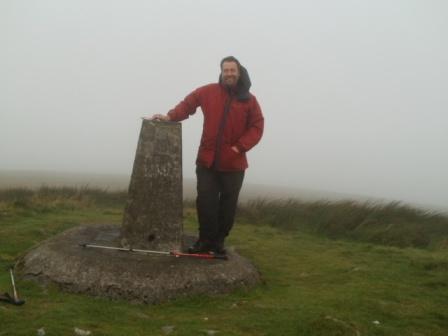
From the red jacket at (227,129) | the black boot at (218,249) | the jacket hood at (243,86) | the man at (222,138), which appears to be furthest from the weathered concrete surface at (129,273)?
the jacket hood at (243,86)

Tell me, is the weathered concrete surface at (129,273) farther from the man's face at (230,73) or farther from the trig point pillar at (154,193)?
the man's face at (230,73)

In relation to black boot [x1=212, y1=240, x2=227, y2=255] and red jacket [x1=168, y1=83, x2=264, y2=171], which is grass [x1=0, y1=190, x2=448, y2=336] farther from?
red jacket [x1=168, y1=83, x2=264, y2=171]

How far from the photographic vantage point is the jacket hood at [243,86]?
6.22m

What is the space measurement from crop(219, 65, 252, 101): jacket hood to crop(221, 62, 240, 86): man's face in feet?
0.22

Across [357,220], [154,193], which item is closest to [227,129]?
[154,193]

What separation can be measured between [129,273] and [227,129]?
7.13ft

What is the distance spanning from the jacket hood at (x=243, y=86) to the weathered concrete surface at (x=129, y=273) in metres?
2.13

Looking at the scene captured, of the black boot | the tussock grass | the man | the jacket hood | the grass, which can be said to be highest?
the jacket hood

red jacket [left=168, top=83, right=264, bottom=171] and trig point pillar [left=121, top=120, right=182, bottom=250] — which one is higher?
red jacket [left=168, top=83, right=264, bottom=171]

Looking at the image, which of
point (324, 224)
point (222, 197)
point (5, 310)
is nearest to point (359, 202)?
point (324, 224)

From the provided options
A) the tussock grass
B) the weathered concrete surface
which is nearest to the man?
the weathered concrete surface

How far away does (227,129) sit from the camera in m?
6.17

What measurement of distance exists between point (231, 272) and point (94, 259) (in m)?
1.62

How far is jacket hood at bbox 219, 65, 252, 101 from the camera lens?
6.22m
